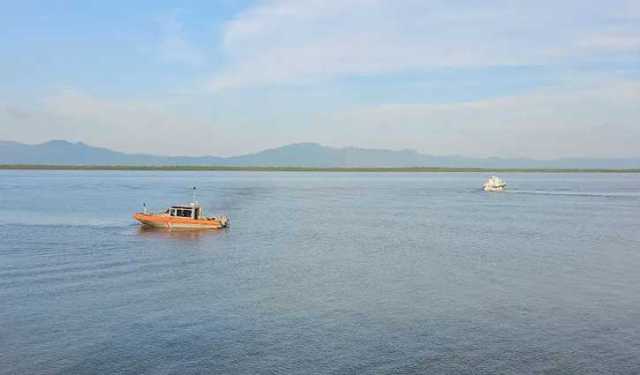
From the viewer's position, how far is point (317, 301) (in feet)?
130

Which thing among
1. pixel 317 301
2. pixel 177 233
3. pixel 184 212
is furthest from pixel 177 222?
pixel 317 301

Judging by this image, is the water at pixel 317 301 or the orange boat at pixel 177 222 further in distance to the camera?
the orange boat at pixel 177 222

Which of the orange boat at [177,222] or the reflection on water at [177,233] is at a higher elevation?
the orange boat at [177,222]

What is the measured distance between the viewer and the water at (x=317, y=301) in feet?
94.5

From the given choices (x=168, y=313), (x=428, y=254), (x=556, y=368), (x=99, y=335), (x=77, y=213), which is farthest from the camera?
(x=77, y=213)

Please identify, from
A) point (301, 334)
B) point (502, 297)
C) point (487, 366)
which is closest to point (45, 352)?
point (301, 334)

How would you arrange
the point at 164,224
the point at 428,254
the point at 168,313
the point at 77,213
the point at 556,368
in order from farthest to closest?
the point at 77,213 < the point at 164,224 < the point at 428,254 < the point at 168,313 < the point at 556,368

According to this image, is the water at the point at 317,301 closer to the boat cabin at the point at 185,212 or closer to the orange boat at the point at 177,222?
the orange boat at the point at 177,222

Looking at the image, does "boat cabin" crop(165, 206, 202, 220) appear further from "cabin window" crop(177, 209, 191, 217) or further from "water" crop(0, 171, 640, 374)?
"water" crop(0, 171, 640, 374)

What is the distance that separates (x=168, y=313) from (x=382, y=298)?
13.6m

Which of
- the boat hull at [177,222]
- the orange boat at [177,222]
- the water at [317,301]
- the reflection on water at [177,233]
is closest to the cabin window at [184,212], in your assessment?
the orange boat at [177,222]

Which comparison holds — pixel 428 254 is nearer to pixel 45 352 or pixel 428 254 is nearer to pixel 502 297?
pixel 502 297

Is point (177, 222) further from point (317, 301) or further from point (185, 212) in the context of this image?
point (317, 301)

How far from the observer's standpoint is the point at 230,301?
3962cm
